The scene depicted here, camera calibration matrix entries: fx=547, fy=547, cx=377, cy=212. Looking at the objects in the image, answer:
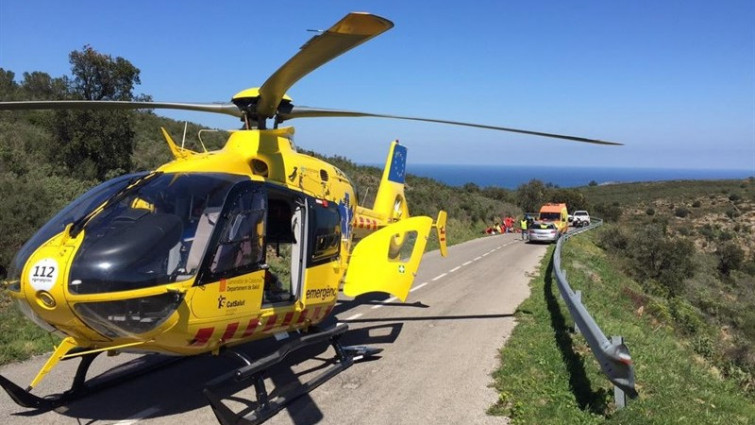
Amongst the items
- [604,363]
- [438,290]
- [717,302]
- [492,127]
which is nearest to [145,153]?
[438,290]

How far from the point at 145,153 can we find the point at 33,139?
14.7 ft

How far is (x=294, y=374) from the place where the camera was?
6.93m

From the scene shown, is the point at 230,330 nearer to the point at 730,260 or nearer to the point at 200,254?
the point at 200,254

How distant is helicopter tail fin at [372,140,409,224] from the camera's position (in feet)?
35.7

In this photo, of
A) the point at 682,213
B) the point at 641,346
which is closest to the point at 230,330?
the point at 641,346

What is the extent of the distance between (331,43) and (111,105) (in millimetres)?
3011

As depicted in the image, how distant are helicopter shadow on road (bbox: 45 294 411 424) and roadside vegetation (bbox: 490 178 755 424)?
7.74 ft

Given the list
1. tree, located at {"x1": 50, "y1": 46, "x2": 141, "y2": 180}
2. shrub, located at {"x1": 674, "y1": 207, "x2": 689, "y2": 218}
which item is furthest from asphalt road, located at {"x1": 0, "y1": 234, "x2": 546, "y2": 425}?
shrub, located at {"x1": 674, "y1": 207, "x2": 689, "y2": 218}

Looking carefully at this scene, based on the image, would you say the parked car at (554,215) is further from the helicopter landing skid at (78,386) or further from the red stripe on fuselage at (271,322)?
the helicopter landing skid at (78,386)

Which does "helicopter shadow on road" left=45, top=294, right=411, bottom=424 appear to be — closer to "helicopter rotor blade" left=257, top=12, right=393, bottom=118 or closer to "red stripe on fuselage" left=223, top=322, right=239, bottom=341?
"red stripe on fuselage" left=223, top=322, right=239, bottom=341

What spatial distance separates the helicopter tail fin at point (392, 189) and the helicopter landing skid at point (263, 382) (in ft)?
12.9

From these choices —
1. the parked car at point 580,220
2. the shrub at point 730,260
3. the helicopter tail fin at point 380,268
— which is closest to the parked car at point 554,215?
the shrub at point 730,260

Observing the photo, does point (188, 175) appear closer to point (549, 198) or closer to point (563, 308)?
point (563, 308)

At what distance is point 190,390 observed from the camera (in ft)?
20.4
